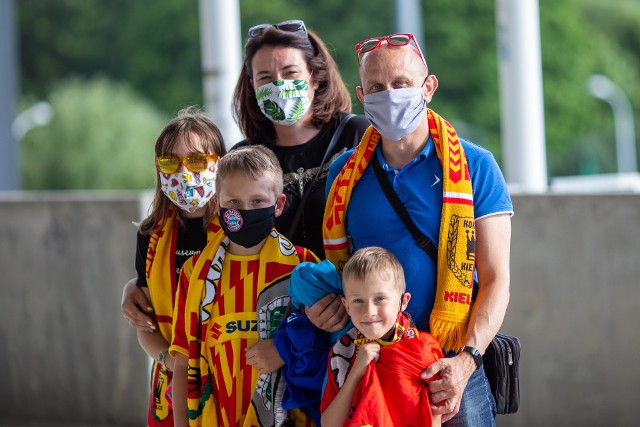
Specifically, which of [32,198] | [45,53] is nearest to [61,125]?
[45,53]

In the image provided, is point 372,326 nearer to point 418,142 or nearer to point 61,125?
point 418,142

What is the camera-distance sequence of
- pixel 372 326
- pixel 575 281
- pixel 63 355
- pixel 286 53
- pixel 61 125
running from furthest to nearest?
pixel 61 125, pixel 63 355, pixel 575 281, pixel 286 53, pixel 372 326

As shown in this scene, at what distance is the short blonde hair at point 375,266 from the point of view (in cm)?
321

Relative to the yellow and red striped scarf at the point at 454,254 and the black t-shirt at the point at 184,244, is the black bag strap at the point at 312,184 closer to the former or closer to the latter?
the black t-shirt at the point at 184,244

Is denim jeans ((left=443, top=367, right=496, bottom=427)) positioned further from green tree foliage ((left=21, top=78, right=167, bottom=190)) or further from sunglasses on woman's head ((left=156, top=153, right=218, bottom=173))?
green tree foliage ((left=21, top=78, right=167, bottom=190))

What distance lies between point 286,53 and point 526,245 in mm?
2501

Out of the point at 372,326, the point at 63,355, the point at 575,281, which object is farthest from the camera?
the point at 63,355

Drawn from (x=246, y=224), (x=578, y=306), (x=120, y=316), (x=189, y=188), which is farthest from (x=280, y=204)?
(x=120, y=316)

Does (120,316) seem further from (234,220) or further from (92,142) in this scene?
(92,142)

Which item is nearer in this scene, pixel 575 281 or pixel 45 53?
pixel 575 281

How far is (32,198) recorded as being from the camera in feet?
24.5

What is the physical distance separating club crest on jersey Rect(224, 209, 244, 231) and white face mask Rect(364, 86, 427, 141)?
0.56 metres

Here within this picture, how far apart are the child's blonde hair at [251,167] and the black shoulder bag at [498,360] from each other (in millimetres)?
358

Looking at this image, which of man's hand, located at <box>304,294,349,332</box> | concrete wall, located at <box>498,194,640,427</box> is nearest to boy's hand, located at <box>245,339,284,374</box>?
man's hand, located at <box>304,294,349,332</box>
